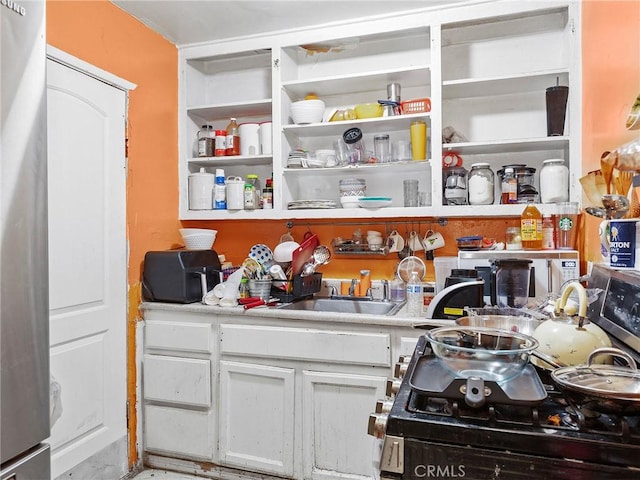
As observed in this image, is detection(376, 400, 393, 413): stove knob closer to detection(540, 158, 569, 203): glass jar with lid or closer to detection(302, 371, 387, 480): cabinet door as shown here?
detection(302, 371, 387, 480): cabinet door

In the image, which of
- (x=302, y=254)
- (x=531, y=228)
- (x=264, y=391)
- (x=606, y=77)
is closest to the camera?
(x=606, y=77)

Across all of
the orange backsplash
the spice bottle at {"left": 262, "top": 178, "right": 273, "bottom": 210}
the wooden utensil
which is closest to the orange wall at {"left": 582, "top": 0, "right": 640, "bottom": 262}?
the wooden utensil

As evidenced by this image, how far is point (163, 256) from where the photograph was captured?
2320 mm

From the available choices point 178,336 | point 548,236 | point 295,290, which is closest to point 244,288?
point 295,290

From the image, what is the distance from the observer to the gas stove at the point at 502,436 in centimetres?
65

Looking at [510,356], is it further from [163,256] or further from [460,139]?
[163,256]

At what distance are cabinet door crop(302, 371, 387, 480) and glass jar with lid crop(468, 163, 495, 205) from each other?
3.33 ft

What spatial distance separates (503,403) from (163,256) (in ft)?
6.46

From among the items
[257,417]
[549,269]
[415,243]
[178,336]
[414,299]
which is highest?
[415,243]

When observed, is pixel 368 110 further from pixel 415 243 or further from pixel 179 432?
pixel 179 432

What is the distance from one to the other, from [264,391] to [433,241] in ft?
3.99

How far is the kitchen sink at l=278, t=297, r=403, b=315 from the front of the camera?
2.43 metres

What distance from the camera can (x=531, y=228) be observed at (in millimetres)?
2039
